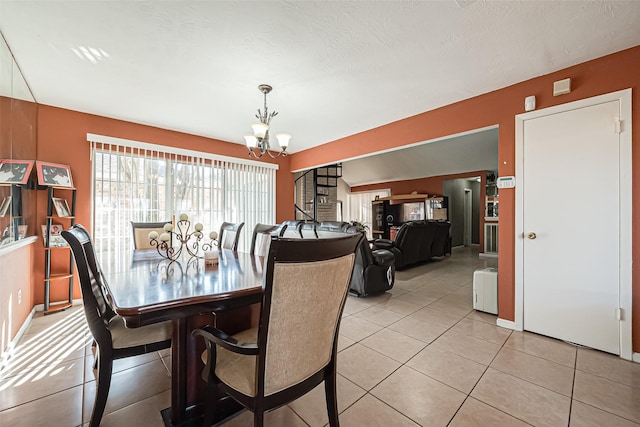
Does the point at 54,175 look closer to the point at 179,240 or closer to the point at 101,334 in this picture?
the point at 179,240

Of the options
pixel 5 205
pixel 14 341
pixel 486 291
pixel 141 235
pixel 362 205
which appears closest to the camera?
pixel 5 205

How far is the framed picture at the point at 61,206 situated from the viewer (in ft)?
9.74

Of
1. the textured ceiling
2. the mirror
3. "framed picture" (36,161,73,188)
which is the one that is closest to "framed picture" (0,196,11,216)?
the mirror

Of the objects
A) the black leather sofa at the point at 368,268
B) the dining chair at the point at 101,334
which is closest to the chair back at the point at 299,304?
the dining chair at the point at 101,334

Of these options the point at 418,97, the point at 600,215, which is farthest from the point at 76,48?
the point at 600,215

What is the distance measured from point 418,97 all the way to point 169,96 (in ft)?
9.43

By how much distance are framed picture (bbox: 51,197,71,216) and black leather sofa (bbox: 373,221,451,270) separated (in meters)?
4.78

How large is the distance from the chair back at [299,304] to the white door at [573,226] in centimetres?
241

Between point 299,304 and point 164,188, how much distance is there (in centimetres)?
392

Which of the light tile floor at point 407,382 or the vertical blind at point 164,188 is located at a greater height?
the vertical blind at point 164,188

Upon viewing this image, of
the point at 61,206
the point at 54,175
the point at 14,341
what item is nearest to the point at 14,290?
the point at 14,341

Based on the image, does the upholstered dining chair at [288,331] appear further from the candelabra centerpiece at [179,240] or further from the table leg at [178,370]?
the candelabra centerpiece at [179,240]

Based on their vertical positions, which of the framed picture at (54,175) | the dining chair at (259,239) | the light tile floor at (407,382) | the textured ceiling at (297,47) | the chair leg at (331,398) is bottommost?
the light tile floor at (407,382)

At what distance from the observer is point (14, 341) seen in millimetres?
2213
